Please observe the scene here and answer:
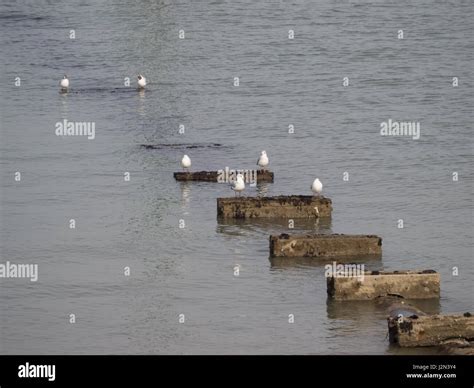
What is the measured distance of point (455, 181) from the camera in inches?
1748

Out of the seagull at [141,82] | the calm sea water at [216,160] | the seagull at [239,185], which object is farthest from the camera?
the seagull at [141,82]

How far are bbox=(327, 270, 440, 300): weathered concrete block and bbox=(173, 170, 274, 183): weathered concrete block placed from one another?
11922 millimetres

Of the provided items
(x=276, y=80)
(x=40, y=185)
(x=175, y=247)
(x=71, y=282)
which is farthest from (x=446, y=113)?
(x=71, y=282)

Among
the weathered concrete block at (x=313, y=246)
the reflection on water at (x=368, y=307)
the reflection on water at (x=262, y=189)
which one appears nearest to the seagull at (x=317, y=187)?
the reflection on water at (x=262, y=189)

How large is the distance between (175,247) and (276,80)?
28.1 meters

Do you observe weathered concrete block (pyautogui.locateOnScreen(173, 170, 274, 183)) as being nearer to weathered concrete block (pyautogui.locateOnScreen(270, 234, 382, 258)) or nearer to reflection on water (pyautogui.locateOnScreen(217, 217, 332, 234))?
reflection on water (pyautogui.locateOnScreen(217, 217, 332, 234))

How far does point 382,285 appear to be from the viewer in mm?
30828

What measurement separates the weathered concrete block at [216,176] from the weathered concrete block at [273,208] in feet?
14.1

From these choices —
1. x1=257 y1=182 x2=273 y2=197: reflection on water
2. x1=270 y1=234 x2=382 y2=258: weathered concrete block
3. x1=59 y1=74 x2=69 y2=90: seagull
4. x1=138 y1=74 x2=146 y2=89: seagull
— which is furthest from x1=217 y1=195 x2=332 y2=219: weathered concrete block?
x1=59 y1=74 x2=69 y2=90: seagull

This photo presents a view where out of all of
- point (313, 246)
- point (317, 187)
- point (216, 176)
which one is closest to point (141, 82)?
point (216, 176)

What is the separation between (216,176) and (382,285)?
1259cm

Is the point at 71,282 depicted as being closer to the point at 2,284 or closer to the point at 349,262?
the point at 2,284

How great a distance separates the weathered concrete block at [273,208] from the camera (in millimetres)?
38062

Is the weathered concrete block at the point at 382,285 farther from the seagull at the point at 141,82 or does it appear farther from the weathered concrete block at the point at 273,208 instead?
the seagull at the point at 141,82
